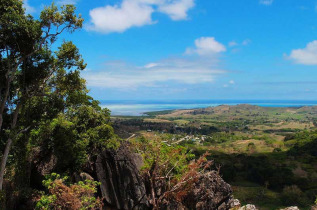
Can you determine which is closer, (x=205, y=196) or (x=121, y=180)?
(x=121, y=180)

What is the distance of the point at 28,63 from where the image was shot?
36.9ft

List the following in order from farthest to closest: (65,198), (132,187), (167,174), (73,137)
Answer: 1. (167,174)
2. (73,137)
3. (132,187)
4. (65,198)

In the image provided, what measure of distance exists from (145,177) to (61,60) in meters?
6.73

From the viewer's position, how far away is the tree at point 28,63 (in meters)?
9.80

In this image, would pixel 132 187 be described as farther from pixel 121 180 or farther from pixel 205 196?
pixel 205 196

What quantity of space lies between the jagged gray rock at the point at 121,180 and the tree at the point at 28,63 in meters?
3.56

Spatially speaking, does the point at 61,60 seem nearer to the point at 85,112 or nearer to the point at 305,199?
the point at 85,112

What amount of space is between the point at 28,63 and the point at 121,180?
6.70 m

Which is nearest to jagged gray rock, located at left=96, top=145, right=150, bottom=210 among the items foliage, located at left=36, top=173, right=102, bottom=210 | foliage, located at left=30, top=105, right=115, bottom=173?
foliage, located at left=30, top=105, right=115, bottom=173

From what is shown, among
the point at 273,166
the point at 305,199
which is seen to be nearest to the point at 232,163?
the point at 273,166

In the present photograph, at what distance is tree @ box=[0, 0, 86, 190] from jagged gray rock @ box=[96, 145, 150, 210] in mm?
3556

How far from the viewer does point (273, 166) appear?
179ft

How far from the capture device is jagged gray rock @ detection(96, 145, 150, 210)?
38.9ft

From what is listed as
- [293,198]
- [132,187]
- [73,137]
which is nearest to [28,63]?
[73,137]
